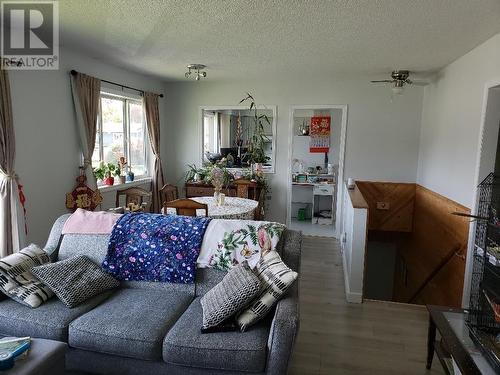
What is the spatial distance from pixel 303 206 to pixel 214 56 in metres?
3.86

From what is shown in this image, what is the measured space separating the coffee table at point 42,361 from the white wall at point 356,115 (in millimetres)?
4238

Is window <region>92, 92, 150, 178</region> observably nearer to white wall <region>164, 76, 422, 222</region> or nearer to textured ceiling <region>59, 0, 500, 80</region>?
textured ceiling <region>59, 0, 500, 80</region>

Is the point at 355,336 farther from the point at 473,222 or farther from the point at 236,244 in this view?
the point at 473,222

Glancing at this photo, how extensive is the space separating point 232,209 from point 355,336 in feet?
5.42

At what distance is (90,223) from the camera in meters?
2.52

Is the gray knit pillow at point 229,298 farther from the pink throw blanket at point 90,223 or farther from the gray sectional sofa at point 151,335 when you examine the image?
the pink throw blanket at point 90,223

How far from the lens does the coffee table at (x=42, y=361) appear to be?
1.49 m

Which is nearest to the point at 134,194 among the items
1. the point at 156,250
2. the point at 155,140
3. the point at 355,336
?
the point at 155,140

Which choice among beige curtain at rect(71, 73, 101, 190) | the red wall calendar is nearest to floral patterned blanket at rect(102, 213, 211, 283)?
beige curtain at rect(71, 73, 101, 190)

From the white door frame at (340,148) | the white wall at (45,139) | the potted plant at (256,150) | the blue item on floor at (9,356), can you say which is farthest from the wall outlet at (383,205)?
the blue item on floor at (9,356)

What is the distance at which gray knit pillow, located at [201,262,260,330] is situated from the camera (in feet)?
6.00

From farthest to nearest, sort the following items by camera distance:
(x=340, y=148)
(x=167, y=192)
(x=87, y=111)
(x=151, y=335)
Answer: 1. (x=340, y=148)
2. (x=167, y=192)
3. (x=87, y=111)
4. (x=151, y=335)

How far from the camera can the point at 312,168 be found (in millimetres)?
6770

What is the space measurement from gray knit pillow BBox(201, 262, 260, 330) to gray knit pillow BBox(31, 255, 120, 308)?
2.40 feet
